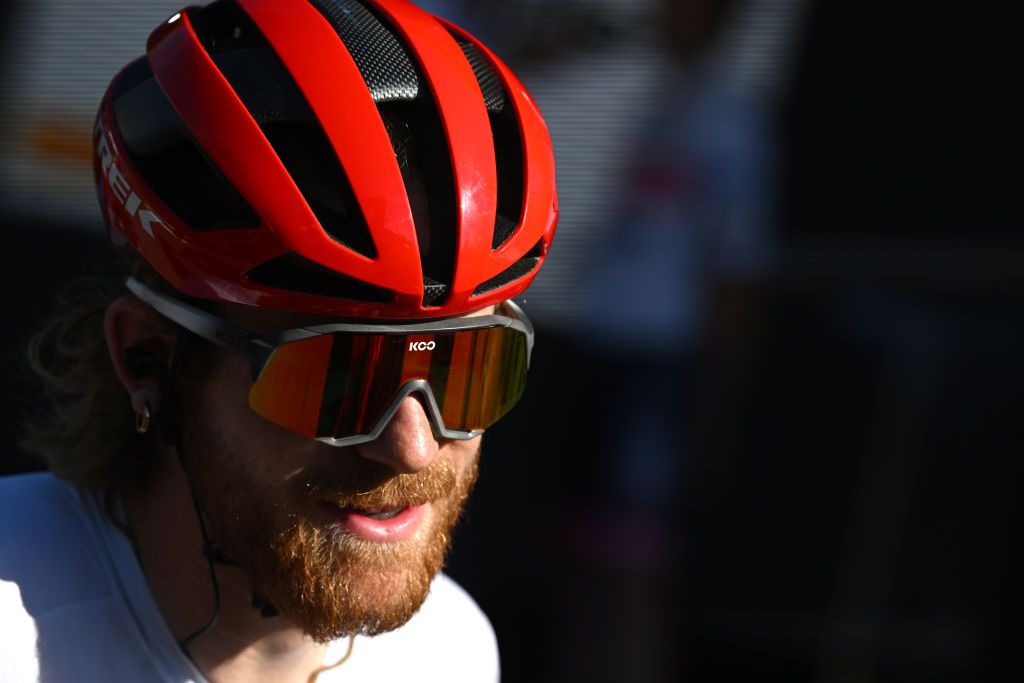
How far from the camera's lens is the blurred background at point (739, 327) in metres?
4.78

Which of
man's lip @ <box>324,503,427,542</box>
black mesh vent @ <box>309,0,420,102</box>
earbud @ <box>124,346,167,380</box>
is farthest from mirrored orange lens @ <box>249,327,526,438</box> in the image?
black mesh vent @ <box>309,0,420,102</box>

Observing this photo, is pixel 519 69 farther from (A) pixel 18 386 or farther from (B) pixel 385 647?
(B) pixel 385 647

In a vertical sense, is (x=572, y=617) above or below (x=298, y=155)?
below

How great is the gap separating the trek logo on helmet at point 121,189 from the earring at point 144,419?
0.32 meters

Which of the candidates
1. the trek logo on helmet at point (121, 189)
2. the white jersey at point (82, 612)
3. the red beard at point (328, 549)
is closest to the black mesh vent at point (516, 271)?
the red beard at point (328, 549)

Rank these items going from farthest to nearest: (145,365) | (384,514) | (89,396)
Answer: (89,396) → (145,365) → (384,514)

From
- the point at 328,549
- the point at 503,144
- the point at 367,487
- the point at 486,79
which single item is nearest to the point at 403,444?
the point at 367,487

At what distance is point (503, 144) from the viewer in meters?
2.15

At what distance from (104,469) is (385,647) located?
62 cm

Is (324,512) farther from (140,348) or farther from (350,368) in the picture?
(140,348)

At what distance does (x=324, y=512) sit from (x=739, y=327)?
350 centimetres

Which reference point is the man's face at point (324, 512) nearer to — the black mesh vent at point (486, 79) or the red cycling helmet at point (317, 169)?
the red cycling helmet at point (317, 169)

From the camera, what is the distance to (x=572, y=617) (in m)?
5.14

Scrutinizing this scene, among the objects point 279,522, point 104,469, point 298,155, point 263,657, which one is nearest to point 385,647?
point 263,657
